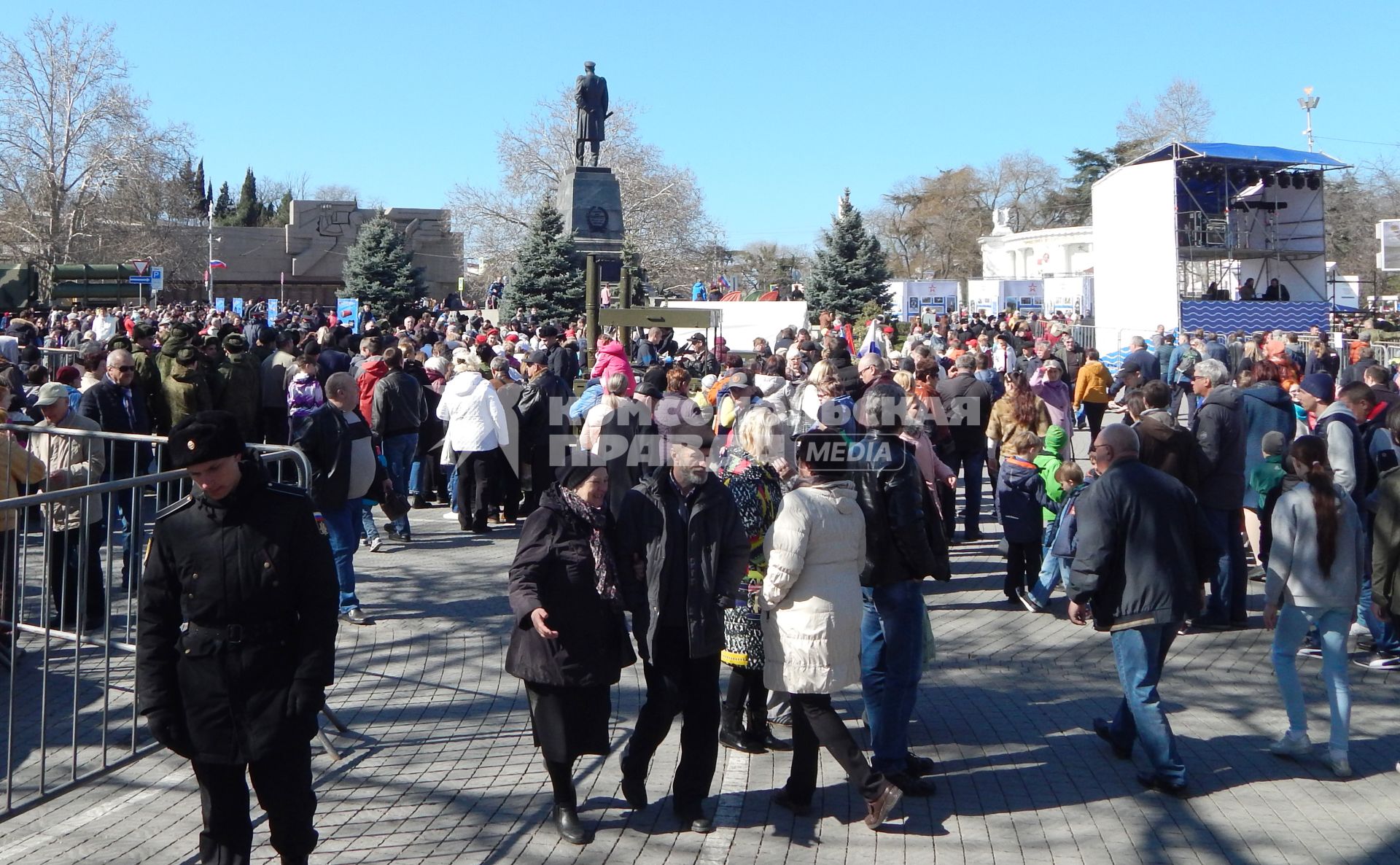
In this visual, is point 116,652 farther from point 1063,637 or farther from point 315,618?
point 1063,637

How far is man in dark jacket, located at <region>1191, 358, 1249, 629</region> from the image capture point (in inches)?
358

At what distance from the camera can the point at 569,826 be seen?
518 cm

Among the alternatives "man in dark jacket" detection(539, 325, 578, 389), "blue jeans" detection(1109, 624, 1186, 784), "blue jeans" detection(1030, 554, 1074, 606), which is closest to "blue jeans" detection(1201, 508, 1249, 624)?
"blue jeans" detection(1030, 554, 1074, 606)

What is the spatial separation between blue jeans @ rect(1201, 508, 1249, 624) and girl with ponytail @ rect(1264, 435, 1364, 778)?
2796mm

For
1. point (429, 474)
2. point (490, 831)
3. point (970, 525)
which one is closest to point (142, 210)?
point (429, 474)

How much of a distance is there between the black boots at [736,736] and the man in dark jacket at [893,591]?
2.20 ft

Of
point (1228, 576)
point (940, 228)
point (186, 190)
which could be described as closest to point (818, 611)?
point (1228, 576)

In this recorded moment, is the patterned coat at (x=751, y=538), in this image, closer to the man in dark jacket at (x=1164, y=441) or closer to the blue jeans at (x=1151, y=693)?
the blue jeans at (x=1151, y=693)

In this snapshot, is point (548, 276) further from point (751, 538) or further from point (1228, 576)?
point (751, 538)

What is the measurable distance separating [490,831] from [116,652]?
2741mm

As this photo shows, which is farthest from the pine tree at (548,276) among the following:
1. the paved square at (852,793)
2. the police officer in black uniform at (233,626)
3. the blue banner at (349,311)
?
the police officer in black uniform at (233,626)

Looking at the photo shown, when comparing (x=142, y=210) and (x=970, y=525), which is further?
(x=142, y=210)

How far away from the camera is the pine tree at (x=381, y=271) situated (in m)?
48.1

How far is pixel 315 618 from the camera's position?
4.07 m
